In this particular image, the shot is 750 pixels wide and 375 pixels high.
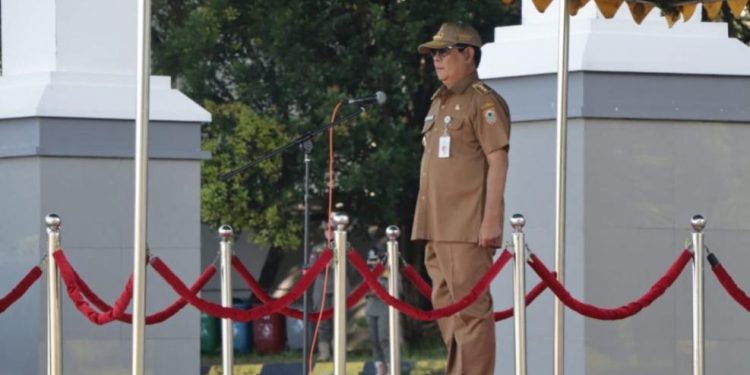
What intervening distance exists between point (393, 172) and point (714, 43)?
11.2 metres

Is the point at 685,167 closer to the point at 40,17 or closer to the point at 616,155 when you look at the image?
the point at 616,155

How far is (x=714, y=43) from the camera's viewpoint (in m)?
10.2

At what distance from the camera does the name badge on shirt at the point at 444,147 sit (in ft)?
29.2

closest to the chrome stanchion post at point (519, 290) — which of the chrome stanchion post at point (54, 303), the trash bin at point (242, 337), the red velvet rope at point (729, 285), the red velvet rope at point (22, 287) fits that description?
the red velvet rope at point (729, 285)

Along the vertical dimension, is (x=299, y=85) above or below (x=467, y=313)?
above

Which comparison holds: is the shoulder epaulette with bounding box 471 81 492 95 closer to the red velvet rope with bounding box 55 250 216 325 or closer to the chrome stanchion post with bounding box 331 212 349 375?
the chrome stanchion post with bounding box 331 212 349 375

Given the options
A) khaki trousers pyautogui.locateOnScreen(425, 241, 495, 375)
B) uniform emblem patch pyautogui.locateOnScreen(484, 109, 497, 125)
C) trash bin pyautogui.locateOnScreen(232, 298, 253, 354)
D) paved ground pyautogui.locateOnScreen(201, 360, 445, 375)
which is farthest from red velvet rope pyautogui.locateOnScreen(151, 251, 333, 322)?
trash bin pyautogui.locateOnScreen(232, 298, 253, 354)

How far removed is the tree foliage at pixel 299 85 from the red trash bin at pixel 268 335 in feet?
6.64

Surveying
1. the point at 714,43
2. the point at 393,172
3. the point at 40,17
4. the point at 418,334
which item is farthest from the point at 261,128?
the point at 714,43

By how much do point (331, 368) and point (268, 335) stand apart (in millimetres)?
3792

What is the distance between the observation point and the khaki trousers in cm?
876

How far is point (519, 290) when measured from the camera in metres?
8.77

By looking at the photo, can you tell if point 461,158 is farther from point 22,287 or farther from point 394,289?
point 22,287

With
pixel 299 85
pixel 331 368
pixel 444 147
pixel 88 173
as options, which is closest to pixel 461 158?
pixel 444 147
